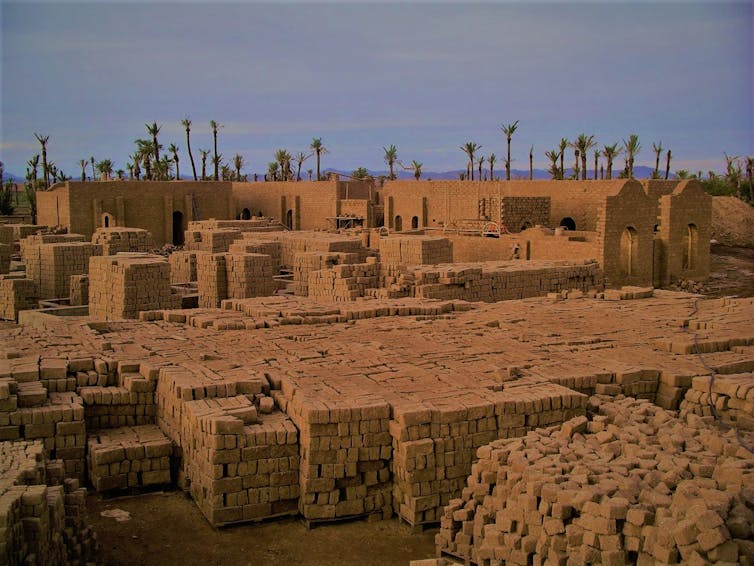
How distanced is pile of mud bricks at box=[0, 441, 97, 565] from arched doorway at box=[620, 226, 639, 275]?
17890mm

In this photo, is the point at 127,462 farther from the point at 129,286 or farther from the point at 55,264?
the point at 55,264

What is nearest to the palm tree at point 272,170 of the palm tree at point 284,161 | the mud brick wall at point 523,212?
the palm tree at point 284,161

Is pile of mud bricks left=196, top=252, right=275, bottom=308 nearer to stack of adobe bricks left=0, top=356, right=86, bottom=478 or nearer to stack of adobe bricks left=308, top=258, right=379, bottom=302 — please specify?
stack of adobe bricks left=308, top=258, right=379, bottom=302

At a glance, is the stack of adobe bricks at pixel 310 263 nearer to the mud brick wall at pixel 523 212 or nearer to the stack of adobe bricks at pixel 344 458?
the mud brick wall at pixel 523 212

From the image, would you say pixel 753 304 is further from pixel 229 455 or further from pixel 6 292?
pixel 6 292

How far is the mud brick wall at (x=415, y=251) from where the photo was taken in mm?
19812

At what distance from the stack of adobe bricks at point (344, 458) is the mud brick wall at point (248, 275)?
930cm

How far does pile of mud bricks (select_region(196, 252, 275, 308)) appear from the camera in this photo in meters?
18.3

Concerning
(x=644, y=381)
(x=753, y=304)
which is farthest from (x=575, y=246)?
(x=644, y=381)

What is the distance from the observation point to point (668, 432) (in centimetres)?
874

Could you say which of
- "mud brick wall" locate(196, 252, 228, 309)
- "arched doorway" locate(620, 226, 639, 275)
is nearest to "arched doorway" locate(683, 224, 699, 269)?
"arched doorway" locate(620, 226, 639, 275)

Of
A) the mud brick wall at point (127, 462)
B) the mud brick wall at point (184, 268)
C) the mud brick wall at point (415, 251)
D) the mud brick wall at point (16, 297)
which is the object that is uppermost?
the mud brick wall at point (415, 251)

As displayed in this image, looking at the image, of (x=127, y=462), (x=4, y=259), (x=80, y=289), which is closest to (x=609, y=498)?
(x=127, y=462)

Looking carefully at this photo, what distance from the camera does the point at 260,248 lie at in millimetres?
21875
